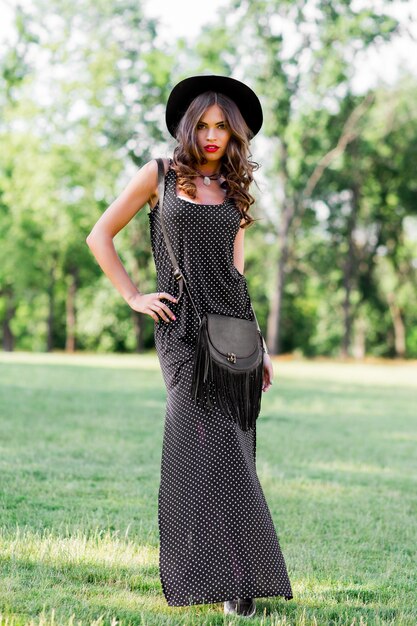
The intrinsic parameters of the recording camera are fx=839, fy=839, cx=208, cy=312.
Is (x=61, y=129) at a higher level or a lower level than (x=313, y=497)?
higher

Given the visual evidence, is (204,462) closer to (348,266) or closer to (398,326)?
(348,266)

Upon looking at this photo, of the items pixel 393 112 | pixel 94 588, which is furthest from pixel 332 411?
pixel 393 112

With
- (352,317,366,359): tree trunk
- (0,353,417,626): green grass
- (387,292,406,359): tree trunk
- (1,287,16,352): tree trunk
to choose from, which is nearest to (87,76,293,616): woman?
(0,353,417,626): green grass

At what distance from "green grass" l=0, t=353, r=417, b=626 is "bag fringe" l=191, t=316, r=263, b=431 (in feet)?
2.79

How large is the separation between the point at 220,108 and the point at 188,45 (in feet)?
115

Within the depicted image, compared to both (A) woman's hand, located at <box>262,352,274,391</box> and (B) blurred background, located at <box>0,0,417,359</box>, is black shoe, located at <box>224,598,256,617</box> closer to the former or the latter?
(A) woman's hand, located at <box>262,352,274,391</box>

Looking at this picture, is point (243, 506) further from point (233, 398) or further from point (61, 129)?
point (61, 129)

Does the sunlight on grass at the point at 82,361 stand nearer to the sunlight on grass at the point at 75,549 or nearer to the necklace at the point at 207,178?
the sunlight on grass at the point at 75,549

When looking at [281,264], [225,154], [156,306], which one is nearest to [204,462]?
[156,306]

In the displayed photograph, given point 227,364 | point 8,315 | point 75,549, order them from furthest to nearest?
point 8,315
point 75,549
point 227,364

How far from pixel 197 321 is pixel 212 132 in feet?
2.76

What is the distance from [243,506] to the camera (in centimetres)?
354

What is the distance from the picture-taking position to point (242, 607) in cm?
347

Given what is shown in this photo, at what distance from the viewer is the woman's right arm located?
3688mm
